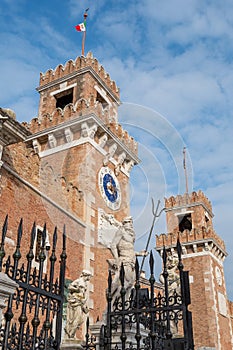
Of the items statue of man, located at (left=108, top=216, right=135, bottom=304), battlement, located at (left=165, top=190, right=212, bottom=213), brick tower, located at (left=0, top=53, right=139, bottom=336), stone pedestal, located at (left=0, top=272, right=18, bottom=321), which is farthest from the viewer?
battlement, located at (left=165, top=190, right=212, bottom=213)

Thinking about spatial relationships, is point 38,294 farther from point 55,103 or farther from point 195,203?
point 195,203

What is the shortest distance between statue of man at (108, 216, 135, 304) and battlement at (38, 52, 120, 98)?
12.9 meters

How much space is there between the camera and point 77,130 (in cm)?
1708

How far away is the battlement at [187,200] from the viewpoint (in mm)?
26911

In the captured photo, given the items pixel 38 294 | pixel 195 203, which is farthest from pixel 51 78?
pixel 38 294

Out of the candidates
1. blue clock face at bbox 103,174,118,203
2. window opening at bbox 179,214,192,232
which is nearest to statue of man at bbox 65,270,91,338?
blue clock face at bbox 103,174,118,203

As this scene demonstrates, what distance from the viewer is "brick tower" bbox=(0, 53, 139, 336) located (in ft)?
42.3

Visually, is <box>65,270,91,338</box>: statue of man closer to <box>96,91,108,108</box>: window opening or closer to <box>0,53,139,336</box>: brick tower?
<box>0,53,139,336</box>: brick tower

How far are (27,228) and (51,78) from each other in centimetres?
1046

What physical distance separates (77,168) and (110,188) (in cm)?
208

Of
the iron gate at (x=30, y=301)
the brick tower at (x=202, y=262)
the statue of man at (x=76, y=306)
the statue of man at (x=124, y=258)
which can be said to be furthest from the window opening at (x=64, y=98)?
the iron gate at (x=30, y=301)

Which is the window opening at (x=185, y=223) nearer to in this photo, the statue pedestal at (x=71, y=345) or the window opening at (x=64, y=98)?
the window opening at (x=64, y=98)

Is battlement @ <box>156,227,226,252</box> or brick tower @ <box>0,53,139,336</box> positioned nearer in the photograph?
brick tower @ <box>0,53,139,336</box>

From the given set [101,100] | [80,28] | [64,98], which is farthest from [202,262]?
[80,28]
